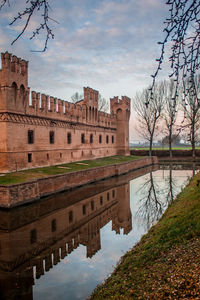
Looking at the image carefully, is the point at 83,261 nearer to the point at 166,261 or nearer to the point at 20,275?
the point at 20,275

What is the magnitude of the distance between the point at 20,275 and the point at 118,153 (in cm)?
3090

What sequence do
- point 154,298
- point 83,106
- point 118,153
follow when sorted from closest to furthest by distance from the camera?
1. point 154,298
2. point 83,106
3. point 118,153

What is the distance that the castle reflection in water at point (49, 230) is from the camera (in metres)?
6.33

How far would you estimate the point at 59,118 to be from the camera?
2186 centimetres

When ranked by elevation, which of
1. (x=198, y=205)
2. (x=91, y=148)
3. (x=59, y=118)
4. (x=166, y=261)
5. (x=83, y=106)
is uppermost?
(x=83, y=106)

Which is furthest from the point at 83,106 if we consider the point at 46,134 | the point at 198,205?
the point at 198,205

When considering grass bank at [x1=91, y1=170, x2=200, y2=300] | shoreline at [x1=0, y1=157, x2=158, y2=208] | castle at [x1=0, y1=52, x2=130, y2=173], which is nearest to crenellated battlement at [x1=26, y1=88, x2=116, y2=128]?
castle at [x1=0, y1=52, x2=130, y2=173]

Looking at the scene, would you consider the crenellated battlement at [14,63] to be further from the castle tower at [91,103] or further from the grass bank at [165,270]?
the grass bank at [165,270]

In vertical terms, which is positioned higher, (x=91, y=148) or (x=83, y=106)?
(x=83, y=106)

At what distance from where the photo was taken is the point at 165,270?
4.37 metres

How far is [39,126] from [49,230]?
440 inches

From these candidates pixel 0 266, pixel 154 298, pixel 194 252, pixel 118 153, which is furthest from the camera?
pixel 118 153

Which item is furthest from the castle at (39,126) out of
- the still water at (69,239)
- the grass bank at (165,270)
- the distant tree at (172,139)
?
the grass bank at (165,270)

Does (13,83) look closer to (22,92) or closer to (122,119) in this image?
(22,92)
